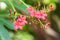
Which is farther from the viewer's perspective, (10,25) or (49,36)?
(49,36)

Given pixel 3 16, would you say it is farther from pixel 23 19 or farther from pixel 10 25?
pixel 23 19

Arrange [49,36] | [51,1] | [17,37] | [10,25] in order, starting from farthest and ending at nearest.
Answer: [49,36]
[51,1]
[17,37]
[10,25]

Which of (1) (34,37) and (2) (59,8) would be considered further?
(2) (59,8)

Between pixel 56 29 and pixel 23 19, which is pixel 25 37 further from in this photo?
pixel 23 19

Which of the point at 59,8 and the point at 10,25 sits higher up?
the point at 10,25

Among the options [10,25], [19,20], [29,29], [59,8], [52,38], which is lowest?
[52,38]

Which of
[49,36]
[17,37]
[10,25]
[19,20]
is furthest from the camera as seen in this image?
[49,36]

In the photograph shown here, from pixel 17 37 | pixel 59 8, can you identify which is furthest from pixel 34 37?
pixel 59 8

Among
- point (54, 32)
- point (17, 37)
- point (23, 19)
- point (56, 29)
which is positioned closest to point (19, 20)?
point (23, 19)

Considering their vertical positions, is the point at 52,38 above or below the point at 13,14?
below
